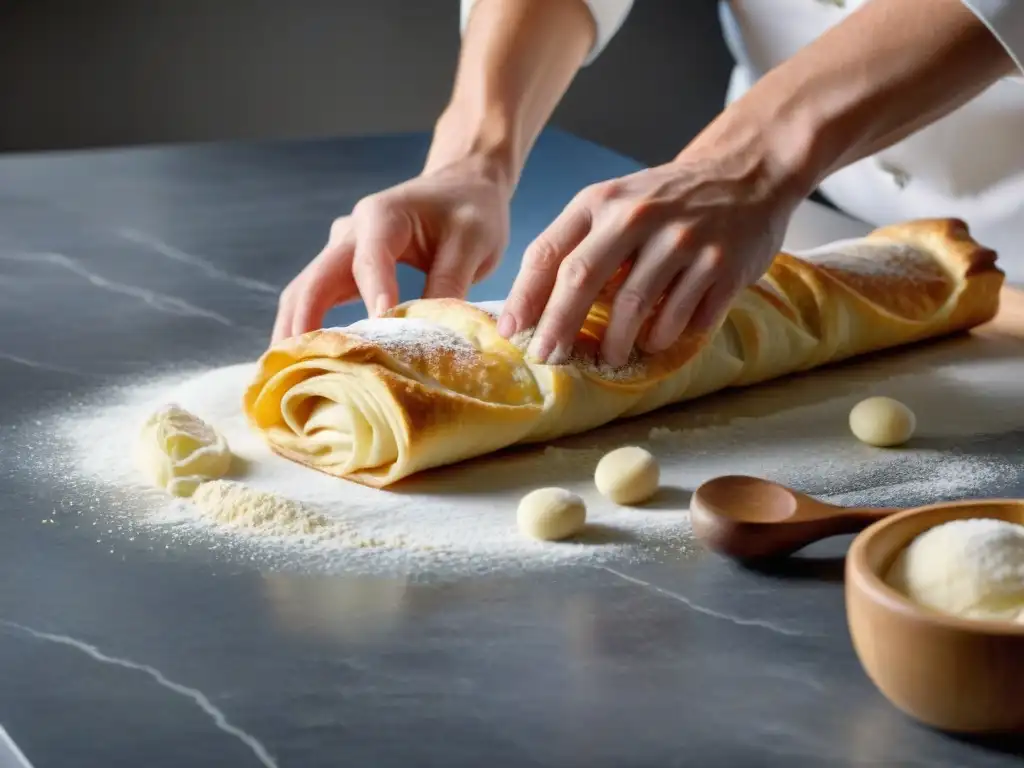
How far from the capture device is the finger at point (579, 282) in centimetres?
144

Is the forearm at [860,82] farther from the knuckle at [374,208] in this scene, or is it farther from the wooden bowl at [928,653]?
the wooden bowl at [928,653]

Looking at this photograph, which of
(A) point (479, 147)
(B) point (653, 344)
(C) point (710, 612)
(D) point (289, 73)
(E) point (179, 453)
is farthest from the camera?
(D) point (289, 73)

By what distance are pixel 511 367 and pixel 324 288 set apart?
33cm

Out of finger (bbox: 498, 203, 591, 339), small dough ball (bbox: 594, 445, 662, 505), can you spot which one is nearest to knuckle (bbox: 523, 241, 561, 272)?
finger (bbox: 498, 203, 591, 339)

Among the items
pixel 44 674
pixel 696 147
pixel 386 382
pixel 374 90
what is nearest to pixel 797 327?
pixel 696 147

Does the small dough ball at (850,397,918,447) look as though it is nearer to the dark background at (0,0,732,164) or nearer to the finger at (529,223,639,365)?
the finger at (529,223,639,365)

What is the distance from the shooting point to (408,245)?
177 centimetres

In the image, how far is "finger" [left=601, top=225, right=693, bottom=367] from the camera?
1472 mm

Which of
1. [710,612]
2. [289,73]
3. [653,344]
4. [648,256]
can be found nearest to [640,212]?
[648,256]

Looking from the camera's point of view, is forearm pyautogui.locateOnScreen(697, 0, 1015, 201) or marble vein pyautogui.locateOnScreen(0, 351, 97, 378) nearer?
forearm pyautogui.locateOnScreen(697, 0, 1015, 201)

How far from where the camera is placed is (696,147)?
1.59 metres

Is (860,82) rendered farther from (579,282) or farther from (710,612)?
(710,612)

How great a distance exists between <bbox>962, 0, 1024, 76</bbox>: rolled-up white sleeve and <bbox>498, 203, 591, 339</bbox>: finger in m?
0.48

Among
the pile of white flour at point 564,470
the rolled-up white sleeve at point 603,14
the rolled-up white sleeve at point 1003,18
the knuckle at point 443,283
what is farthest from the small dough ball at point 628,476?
the rolled-up white sleeve at point 603,14
